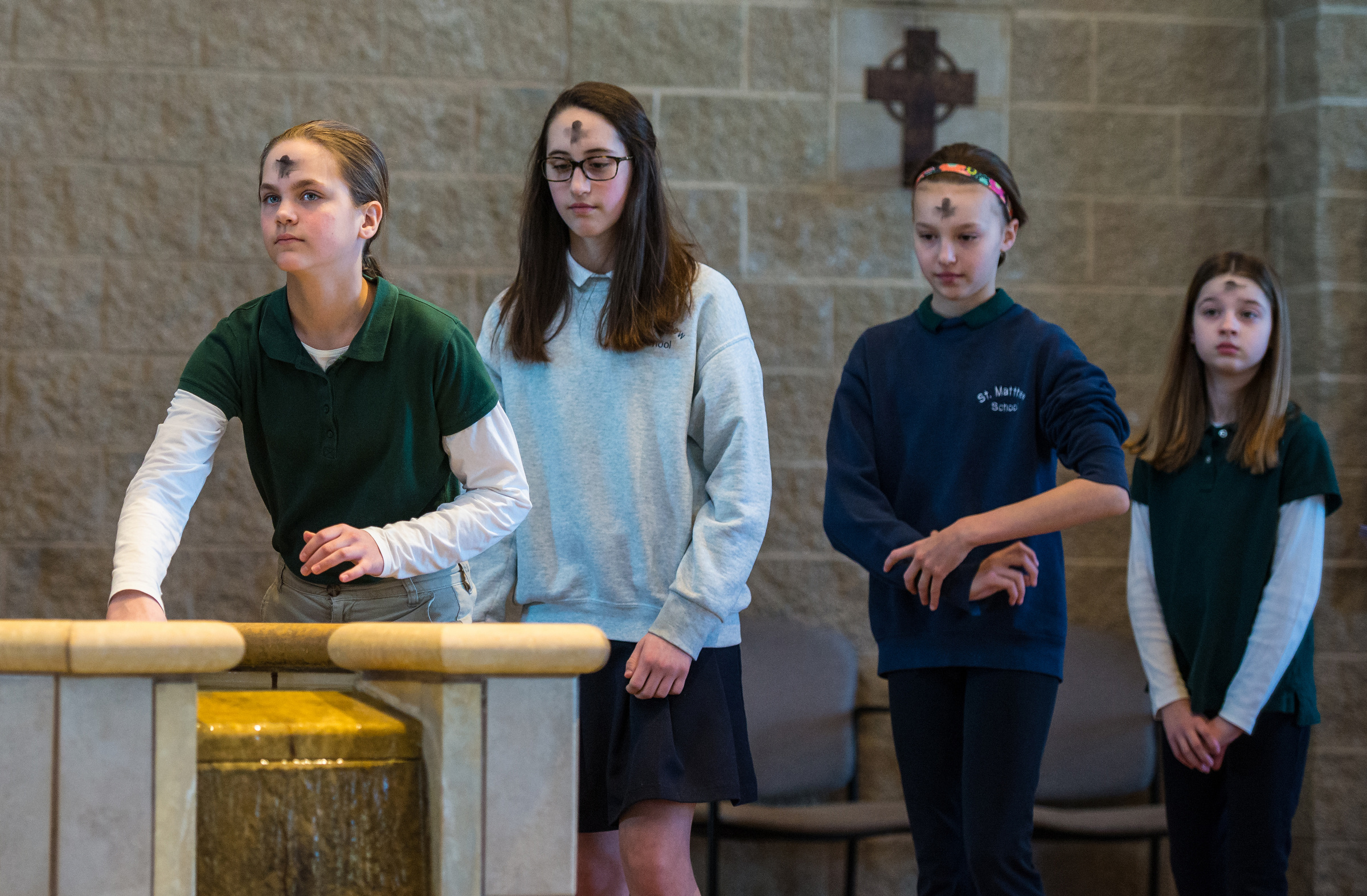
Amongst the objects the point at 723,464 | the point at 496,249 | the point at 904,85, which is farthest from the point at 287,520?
the point at 904,85

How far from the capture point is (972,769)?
92.9 inches

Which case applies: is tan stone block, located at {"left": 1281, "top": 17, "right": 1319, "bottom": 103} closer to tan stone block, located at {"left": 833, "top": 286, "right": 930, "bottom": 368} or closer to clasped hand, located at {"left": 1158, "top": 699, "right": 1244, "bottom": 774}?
tan stone block, located at {"left": 833, "top": 286, "right": 930, "bottom": 368}

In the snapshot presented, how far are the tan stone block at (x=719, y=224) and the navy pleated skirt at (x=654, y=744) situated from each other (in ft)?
6.50

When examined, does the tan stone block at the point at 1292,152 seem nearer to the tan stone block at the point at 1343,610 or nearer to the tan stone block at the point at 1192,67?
the tan stone block at the point at 1192,67

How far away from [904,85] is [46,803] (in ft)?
11.0

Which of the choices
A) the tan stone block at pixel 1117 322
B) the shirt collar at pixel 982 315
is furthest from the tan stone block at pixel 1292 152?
the shirt collar at pixel 982 315

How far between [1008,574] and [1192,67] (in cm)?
247

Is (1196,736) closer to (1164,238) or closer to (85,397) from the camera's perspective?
(1164,238)

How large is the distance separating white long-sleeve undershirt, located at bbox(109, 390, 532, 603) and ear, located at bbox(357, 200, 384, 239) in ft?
1.15

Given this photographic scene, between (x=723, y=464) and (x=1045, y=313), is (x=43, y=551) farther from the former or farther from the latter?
(x=1045, y=313)

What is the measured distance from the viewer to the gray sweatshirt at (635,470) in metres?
2.23

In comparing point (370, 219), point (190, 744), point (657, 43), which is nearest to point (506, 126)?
point (657, 43)

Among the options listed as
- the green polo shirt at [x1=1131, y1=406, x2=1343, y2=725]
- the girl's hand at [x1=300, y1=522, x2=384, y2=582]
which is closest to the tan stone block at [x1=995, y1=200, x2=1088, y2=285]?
the green polo shirt at [x1=1131, y1=406, x2=1343, y2=725]

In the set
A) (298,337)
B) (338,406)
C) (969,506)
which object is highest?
(298,337)
